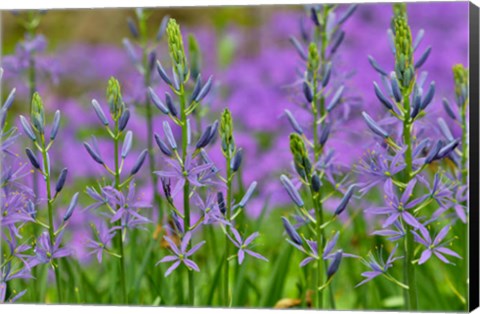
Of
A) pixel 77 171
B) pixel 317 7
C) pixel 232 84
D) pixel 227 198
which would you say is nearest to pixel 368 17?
pixel 232 84

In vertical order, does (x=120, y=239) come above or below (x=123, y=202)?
below

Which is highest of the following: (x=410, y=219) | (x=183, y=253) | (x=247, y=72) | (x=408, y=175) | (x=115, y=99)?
(x=247, y=72)

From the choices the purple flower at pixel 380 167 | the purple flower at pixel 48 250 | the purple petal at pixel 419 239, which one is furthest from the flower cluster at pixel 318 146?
the purple flower at pixel 48 250

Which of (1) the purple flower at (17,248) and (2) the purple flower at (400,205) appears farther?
(1) the purple flower at (17,248)

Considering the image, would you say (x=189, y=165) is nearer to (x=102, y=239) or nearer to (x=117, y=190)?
(x=117, y=190)

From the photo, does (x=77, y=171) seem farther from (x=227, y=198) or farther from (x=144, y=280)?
(x=227, y=198)

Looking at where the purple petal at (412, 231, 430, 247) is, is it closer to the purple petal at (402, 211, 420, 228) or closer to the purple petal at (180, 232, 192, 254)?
the purple petal at (402, 211, 420, 228)

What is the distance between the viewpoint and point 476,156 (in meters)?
3.16

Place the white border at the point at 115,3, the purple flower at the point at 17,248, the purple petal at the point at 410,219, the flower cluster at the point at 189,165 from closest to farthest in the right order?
1. the purple petal at the point at 410,219
2. the flower cluster at the point at 189,165
3. the purple flower at the point at 17,248
4. the white border at the point at 115,3

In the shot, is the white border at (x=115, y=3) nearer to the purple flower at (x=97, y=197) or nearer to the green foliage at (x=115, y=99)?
the green foliage at (x=115, y=99)

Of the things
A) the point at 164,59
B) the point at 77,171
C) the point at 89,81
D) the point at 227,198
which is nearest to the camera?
the point at 227,198

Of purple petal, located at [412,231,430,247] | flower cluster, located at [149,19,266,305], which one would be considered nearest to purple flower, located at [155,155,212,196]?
flower cluster, located at [149,19,266,305]

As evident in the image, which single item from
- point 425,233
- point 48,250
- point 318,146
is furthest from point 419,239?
point 48,250

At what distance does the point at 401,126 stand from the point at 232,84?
387 cm
